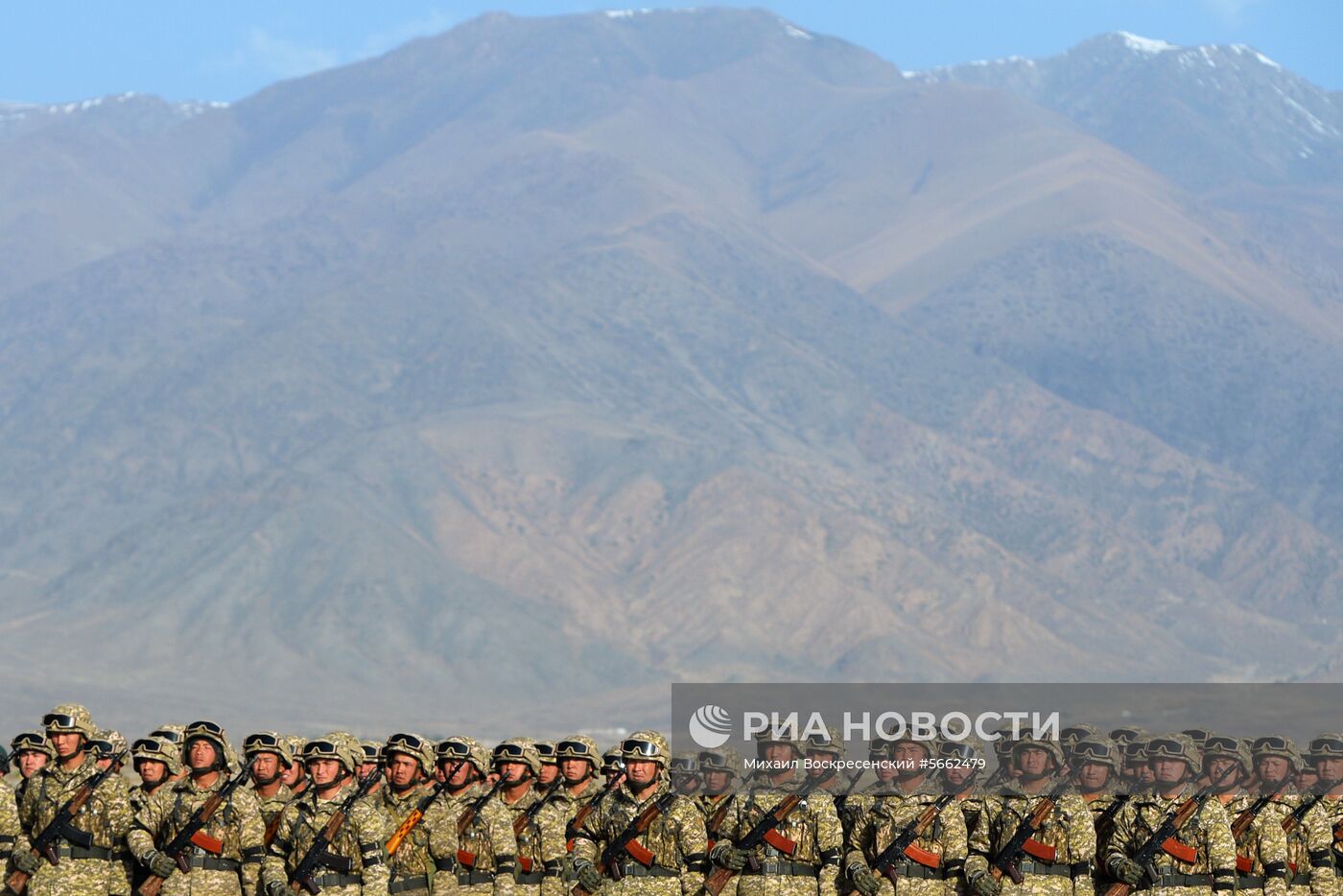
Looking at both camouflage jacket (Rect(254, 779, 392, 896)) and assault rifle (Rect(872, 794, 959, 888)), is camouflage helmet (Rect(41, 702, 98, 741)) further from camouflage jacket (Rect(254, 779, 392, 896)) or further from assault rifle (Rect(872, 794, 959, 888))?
assault rifle (Rect(872, 794, 959, 888))

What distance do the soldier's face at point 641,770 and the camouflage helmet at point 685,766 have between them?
21 cm

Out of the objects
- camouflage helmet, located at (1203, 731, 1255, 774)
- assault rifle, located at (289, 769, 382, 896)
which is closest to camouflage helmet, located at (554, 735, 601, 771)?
assault rifle, located at (289, 769, 382, 896)

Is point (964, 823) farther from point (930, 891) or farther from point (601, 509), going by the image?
point (601, 509)

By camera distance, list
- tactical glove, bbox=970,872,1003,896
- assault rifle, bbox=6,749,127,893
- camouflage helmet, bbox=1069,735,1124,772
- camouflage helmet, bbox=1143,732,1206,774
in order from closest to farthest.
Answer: tactical glove, bbox=970,872,1003,896
camouflage helmet, bbox=1069,735,1124,772
camouflage helmet, bbox=1143,732,1206,774
assault rifle, bbox=6,749,127,893

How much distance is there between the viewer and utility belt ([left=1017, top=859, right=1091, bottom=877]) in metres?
16.8

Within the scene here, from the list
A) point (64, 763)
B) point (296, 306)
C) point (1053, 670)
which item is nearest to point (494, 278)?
point (296, 306)

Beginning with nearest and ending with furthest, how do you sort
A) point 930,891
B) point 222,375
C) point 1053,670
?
1. point 930,891
2. point 1053,670
3. point 222,375

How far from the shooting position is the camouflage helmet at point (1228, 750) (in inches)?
694

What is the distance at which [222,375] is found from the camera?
6855 inches

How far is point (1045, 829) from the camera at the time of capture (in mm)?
16828

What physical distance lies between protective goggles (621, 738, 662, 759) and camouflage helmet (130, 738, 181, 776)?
3990mm

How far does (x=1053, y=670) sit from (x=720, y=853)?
117028 mm

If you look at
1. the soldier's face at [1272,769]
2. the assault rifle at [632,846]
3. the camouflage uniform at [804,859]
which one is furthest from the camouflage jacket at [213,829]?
the soldier's face at [1272,769]

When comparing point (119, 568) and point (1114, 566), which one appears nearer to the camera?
point (119, 568)
